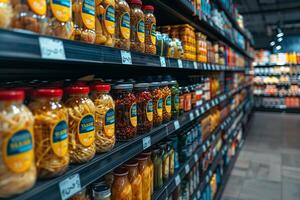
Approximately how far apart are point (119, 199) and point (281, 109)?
9.69m

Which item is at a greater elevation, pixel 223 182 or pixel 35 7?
pixel 35 7

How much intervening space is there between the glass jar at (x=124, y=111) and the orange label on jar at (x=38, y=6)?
47 centimetres


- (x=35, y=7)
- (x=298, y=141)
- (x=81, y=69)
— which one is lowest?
(x=298, y=141)

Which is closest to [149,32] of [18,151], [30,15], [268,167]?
[30,15]

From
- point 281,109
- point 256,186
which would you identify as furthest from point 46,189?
point 281,109

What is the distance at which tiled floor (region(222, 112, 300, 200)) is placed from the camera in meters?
3.21

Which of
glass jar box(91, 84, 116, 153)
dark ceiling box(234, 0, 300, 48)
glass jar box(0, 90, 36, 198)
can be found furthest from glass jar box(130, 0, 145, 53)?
dark ceiling box(234, 0, 300, 48)

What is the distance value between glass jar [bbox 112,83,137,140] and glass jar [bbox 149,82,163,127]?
260 mm

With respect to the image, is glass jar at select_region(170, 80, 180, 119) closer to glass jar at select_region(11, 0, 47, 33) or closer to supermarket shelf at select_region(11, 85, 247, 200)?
supermarket shelf at select_region(11, 85, 247, 200)

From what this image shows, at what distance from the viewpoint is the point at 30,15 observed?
0.66 metres

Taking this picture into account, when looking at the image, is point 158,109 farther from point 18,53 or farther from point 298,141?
point 298,141

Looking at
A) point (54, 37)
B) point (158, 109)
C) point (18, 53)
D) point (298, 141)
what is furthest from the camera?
point (298, 141)

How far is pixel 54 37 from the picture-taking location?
690 mm

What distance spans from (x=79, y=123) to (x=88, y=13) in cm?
34
